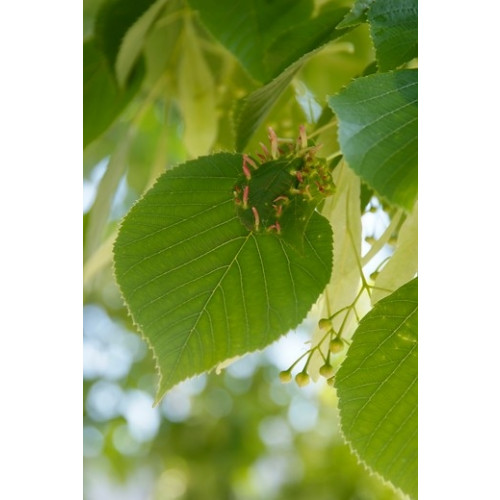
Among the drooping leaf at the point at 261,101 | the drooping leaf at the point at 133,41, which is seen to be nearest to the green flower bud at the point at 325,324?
the drooping leaf at the point at 261,101

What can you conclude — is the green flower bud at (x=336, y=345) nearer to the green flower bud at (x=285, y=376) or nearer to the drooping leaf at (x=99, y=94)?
the green flower bud at (x=285, y=376)

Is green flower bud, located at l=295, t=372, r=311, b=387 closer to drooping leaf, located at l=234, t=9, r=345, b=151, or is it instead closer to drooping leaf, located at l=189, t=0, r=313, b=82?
drooping leaf, located at l=234, t=9, r=345, b=151

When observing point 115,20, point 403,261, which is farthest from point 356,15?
point 115,20

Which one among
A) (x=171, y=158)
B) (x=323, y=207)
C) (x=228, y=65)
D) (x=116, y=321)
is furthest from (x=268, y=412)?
(x=323, y=207)

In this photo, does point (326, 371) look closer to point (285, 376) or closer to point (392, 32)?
point (285, 376)
